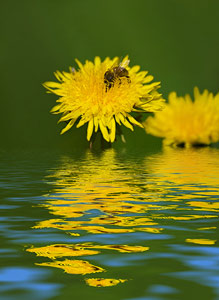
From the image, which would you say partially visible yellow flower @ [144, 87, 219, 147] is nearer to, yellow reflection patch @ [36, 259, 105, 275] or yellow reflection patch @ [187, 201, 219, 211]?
yellow reflection patch @ [187, 201, 219, 211]

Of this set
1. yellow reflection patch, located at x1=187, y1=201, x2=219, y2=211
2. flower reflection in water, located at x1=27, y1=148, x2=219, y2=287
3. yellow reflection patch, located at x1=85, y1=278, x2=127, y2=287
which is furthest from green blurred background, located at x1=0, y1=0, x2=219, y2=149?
yellow reflection patch, located at x1=85, y1=278, x2=127, y2=287

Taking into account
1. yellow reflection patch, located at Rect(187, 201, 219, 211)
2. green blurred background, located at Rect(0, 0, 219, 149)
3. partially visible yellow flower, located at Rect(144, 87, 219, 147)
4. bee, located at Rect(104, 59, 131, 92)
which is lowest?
yellow reflection patch, located at Rect(187, 201, 219, 211)

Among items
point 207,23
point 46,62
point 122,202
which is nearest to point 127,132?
point 46,62

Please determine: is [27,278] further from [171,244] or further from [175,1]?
[175,1]

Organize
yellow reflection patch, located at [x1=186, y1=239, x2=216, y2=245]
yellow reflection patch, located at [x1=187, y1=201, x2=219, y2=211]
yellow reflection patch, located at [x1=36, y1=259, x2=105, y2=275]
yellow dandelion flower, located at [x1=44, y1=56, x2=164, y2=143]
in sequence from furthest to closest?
yellow dandelion flower, located at [x1=44, y1=56, x2=164, y2=143], yellow reflection patch, located at [x1=187, y1=201, x2=219, y2=211], yellow reflection patch, located at [x1=186, y1=239, x2=216, y2=245], yellow reflection patch, located at [x1=36, y1=259, x2=105, y2=275]

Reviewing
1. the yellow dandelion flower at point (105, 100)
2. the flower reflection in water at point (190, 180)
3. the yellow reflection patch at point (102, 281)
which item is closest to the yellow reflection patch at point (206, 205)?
→ the flower reflection in water at point (190, 180)

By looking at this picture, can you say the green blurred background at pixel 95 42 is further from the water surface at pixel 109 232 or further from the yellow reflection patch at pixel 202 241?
the yellow reflection patch at pixel 202 241
